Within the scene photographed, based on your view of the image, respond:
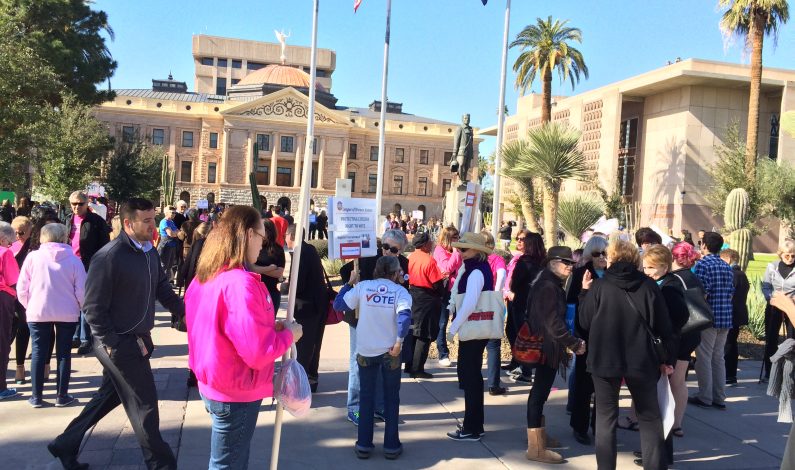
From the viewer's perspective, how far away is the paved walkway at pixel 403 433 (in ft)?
15.9

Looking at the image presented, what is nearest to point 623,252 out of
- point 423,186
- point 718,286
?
point 718,286

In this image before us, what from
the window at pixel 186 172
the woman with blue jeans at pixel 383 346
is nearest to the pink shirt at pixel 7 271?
the woman with blue jeans at pixel 383 346

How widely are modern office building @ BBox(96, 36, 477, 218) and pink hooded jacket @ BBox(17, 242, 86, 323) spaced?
204 ft

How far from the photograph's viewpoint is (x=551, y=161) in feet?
52.2

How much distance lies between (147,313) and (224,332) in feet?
4.75

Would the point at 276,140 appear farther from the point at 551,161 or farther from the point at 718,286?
the point at 718,286

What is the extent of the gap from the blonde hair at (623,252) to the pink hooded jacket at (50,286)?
175 inches

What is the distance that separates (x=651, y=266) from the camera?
5070 millimetres

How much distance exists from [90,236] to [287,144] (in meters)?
66.1

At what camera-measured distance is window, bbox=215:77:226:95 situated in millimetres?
94812

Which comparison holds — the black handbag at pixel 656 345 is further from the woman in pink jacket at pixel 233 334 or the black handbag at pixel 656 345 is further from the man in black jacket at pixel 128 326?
the man in black jacket at pixel 128 326

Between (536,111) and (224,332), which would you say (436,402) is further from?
(536,111)

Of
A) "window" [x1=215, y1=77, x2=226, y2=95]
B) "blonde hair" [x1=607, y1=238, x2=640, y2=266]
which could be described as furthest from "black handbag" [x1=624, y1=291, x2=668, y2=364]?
"window" [x1=215, y1=77, x2=226, y2=95]

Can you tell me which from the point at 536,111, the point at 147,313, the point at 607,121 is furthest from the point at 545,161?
the point at 536,111
